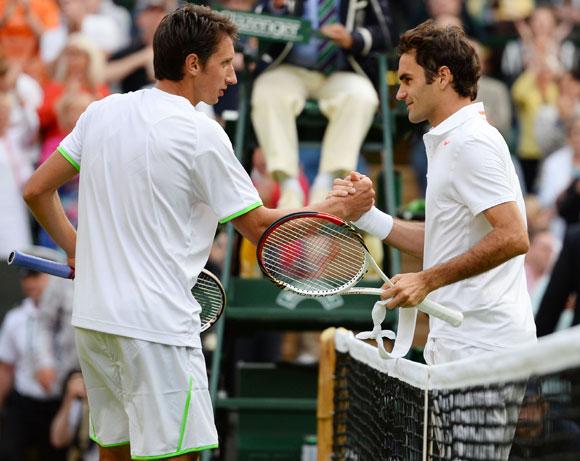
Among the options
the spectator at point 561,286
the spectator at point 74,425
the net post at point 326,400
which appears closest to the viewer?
the net post at point 326,400

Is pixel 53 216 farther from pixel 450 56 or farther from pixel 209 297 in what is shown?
pixel 450 56

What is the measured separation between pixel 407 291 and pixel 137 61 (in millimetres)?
7702

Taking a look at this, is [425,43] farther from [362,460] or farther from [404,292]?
[362,460]

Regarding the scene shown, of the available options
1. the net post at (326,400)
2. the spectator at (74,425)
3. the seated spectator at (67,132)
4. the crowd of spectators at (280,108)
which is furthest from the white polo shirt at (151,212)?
the seated spectator at (67,132)

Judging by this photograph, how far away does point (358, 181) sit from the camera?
5.59m

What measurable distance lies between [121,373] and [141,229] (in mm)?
518

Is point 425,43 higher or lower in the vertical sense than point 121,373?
higher

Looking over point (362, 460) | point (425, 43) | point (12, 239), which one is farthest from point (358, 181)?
point (12, 239)

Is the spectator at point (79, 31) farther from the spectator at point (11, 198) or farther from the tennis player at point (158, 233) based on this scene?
the tennis player at point (158, 233)

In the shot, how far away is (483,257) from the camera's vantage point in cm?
518

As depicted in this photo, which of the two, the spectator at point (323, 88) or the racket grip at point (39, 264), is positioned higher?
the spectator at point (323, 88)

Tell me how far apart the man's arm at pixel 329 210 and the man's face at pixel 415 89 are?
336 millimetres

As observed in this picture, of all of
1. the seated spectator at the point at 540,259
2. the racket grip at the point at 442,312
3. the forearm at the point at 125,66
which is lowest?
the racket grip at the point at 442,312

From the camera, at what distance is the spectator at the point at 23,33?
→ 12.3 meters
